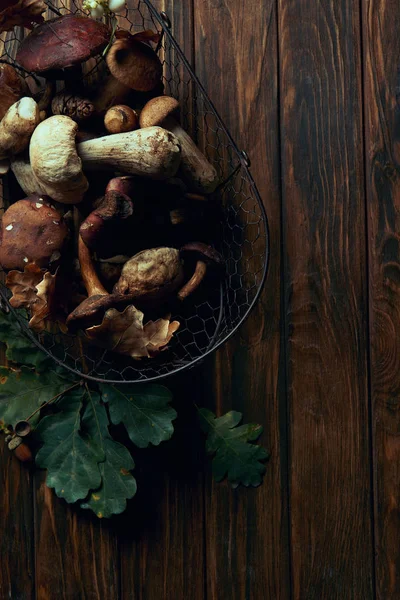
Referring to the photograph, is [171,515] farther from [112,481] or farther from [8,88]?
[8,88]

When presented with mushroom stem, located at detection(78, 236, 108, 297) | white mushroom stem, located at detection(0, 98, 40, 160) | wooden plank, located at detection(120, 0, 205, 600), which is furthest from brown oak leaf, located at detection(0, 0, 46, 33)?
mushroom stem, located at detection(78, 236, 108, 297)

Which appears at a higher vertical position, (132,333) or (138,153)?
(138,153)

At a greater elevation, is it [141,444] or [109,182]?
[109,182]

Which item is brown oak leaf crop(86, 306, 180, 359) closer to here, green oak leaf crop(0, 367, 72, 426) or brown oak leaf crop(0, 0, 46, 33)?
green oak leaf crop(0, 367, 72, 426)

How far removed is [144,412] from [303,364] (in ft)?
0.88

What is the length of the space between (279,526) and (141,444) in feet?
0.88

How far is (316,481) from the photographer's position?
113 cm

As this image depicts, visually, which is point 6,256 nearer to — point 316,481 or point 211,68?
point 211,68

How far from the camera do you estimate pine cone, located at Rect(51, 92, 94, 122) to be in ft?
3.28

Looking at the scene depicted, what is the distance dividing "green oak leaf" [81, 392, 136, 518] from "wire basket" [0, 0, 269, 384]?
4.2 inches

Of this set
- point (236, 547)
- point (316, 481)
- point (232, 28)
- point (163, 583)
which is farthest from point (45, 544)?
point (232, 28)

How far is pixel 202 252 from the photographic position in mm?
1010

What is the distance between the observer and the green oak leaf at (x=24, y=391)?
111 centimetres

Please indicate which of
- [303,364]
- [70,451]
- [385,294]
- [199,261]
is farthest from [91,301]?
[385,294]
